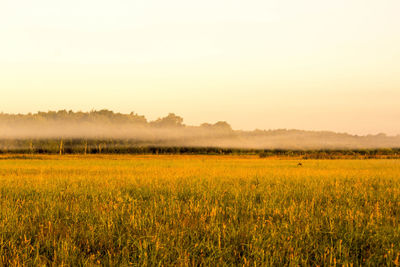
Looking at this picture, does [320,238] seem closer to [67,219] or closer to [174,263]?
[174,263]

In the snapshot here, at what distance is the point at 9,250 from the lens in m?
3.57

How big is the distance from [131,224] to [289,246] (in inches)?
98.1

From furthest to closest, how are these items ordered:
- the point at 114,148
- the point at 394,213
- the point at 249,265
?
the point at 114,148 → the point at 394,213 → the point at 249,265

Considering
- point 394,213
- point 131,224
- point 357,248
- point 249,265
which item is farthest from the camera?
point 394,213

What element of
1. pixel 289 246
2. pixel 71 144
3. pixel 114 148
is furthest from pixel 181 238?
pixel 71 144

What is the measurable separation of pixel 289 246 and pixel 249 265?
0.67 m

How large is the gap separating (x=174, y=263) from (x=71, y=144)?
7170 inches

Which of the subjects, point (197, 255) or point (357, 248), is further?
point (357, 248)

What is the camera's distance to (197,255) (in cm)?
356

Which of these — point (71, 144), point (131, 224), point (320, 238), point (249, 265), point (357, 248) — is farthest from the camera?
point (71, 144)

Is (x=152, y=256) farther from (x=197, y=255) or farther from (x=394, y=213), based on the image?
(x=394, y=213)

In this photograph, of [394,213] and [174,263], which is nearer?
[174,263]

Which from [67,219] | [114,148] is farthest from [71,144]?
[67,219]

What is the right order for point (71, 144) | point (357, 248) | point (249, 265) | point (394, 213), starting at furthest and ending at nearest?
point (71, 144)
point (394, 213)
point (357, 248)
point (249, 265)
